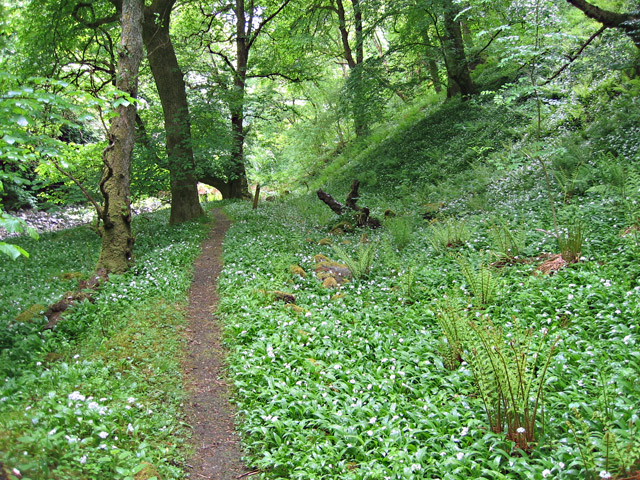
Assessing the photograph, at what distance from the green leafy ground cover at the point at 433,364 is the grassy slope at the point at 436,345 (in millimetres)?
19

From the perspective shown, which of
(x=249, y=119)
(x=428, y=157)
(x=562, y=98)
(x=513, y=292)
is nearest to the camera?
(x=513, y=292)

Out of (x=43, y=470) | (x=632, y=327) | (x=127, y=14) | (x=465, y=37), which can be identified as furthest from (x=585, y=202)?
(x=465, y=37)

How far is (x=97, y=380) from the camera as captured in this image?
14.0 feet

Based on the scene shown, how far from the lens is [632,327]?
13.9ft

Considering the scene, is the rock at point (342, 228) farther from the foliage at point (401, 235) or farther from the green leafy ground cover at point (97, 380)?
the green leafy ground cover at point (97, 380)

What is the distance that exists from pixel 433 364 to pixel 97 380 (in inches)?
146

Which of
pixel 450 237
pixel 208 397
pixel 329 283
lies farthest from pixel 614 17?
pixel 208 397

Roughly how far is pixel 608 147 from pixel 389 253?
6433mm

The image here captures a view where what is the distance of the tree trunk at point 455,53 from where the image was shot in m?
14.2

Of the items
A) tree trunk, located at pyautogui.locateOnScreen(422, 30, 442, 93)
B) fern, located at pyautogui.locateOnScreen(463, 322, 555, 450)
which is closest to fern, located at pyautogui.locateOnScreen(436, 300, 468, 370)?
fern, located at pyautogui.locateOnScreen(463, 322, 555, 450)

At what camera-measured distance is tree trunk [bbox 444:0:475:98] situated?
14156mm

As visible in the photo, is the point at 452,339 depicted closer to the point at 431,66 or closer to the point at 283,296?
the point at 283,296

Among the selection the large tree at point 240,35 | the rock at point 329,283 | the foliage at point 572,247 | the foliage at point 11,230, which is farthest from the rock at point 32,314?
the large tree at point 240,35

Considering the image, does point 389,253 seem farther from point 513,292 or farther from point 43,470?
point 43,470
